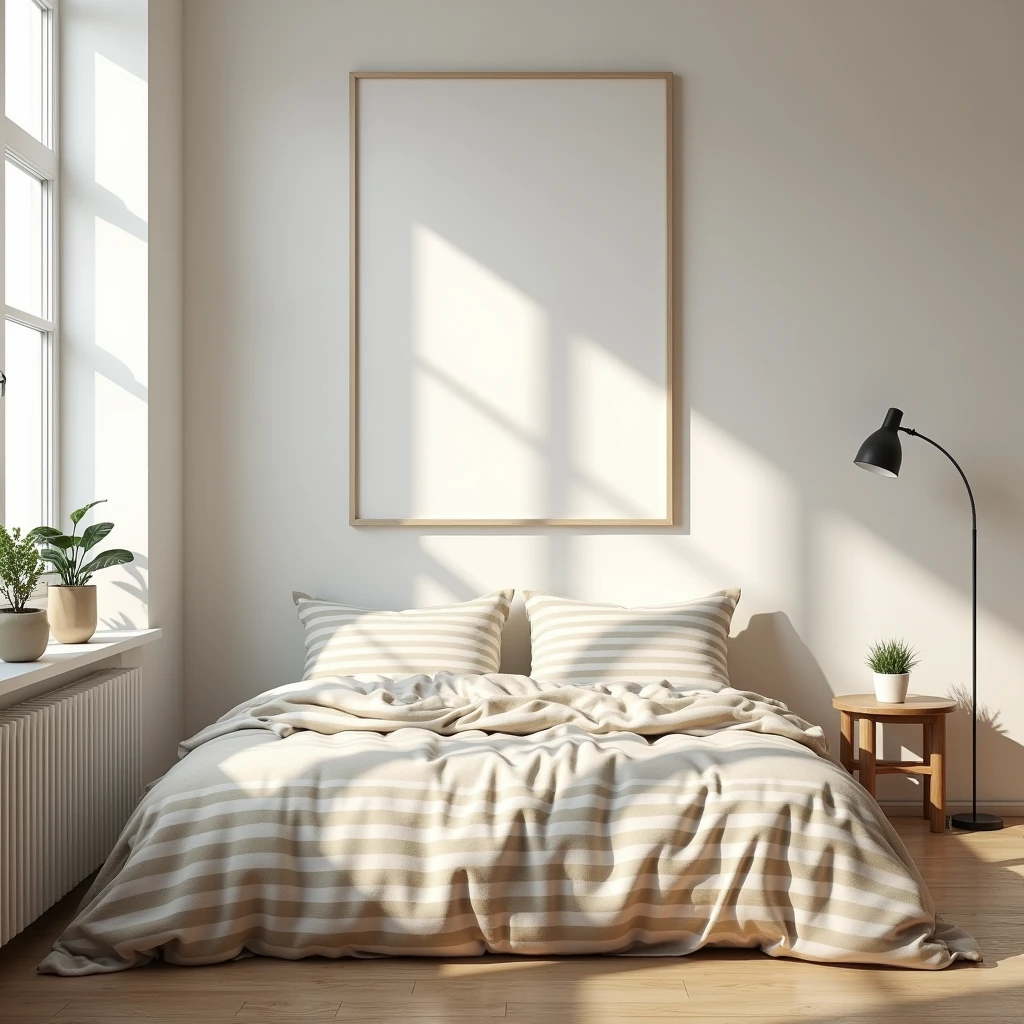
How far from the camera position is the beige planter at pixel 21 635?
2.89 meters

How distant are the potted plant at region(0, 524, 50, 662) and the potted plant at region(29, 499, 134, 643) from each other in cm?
23

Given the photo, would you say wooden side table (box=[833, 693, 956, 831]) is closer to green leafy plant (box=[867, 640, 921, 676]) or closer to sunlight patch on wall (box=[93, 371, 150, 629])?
green leafy plant (box=[867, 640, 921, 676])

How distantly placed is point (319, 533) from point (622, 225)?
1.66 metres

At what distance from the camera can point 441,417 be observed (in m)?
4.23

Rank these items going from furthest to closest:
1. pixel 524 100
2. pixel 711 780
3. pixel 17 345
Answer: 1. pixel 524 100
2. pixel 17 345
3. pixel 711 780

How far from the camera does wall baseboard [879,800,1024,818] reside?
4168 mm

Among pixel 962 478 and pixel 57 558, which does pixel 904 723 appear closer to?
pixel 962 478

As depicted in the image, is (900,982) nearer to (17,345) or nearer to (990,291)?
(990,291)

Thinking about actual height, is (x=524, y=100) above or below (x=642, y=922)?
above

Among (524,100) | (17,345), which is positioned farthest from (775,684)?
(17,345)

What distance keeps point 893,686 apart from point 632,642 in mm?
945

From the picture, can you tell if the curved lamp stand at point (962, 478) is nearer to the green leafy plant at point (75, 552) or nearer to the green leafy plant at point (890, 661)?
the green leafy plant at point (890, 661)

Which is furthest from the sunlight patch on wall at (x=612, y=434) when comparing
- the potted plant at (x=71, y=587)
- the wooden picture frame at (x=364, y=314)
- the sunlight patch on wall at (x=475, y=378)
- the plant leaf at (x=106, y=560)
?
the potted plant at (x=71, y=587)

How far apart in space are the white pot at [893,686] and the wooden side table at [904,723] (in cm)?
3
